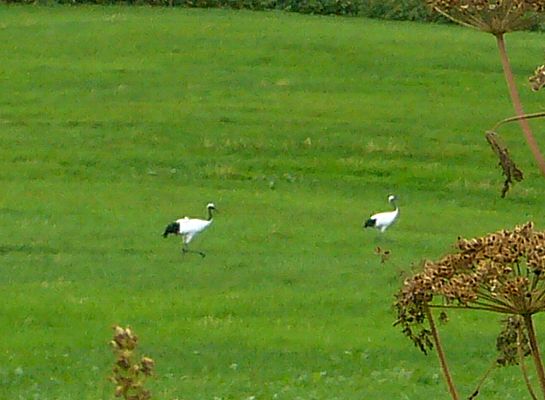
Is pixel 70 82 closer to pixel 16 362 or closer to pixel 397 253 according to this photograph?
pixel 397 253

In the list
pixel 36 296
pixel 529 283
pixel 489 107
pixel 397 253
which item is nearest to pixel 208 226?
pixel 397 253

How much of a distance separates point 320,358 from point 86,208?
8873 mm

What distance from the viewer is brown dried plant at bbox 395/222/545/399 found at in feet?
8.89

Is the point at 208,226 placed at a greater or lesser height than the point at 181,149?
greater

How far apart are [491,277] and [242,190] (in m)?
21.0

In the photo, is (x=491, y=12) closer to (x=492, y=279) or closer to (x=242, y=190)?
(x=492, y=279)

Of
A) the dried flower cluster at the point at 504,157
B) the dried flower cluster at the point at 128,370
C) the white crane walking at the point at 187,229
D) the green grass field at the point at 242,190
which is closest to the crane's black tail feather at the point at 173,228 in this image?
the white crane walking at the point at 187,229

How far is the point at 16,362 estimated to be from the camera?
12.8 metres

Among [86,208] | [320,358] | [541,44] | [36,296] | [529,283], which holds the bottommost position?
[541,44]

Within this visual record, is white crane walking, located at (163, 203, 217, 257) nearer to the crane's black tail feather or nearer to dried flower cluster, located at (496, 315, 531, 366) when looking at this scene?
the crane's black tail feather

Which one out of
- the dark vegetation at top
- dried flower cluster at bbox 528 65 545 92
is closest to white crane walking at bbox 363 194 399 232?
dried flower cluster at bbox 528 65 545 92

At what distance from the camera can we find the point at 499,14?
322 cm

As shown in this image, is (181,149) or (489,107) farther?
(489,107)

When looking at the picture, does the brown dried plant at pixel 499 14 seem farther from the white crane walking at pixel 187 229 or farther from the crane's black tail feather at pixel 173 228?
the crane's black tail feather at pixel 173 228
